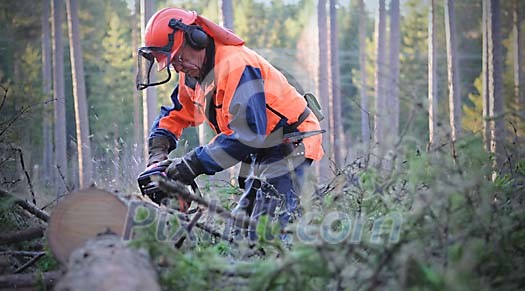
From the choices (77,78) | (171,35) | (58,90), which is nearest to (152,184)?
(171,35)

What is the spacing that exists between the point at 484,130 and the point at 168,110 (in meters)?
2.71

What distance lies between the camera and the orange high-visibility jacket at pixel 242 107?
13.7ft

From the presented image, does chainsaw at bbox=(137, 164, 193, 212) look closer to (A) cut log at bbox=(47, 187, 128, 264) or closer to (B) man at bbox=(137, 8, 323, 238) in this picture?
(B) man at bbox=(137, 8, 323, 238)

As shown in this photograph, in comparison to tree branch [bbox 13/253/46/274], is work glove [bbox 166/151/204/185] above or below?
above

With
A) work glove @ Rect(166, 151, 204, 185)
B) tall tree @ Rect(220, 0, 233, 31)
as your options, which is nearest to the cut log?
work glove @ Rect(166, 151, 204, 185)

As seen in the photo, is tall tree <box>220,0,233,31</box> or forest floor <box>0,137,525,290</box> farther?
tall tree <box>220,0,233,31</box>

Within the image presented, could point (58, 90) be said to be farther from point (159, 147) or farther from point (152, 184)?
point (152, 184)

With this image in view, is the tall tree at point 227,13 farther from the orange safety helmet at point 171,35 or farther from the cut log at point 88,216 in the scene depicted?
the cut log at point 88,216

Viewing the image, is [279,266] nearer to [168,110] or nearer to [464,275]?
[464,275]

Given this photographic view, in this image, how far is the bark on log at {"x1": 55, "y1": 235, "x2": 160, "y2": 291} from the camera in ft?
7.89

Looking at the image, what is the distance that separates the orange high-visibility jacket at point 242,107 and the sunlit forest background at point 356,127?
0.28 m

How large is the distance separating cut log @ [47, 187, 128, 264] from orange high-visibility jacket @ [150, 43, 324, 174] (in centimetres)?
113

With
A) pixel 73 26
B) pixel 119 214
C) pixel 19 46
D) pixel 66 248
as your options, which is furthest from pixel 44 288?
pixel 19 46

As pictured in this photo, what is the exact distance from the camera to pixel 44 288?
3.35 m
